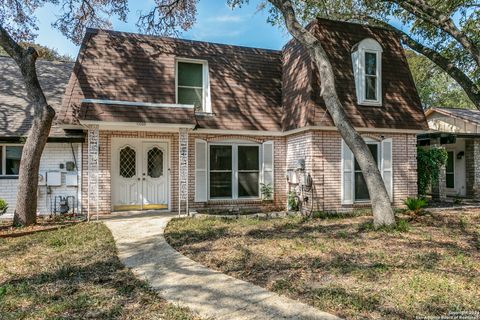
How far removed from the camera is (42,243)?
6.78 meters

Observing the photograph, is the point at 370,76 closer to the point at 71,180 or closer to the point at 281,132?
the point at 281,132

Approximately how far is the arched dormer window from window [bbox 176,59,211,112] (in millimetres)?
4911

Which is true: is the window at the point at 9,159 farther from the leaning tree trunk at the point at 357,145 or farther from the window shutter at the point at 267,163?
the leaning tree trunk at the point at 357,145

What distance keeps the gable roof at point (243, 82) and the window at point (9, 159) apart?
6.57 feet

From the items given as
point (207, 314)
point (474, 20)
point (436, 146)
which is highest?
point (474, 20)

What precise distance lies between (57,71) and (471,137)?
17.6m

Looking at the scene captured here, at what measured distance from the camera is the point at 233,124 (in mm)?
10938

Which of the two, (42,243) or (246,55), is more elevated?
(246,55)

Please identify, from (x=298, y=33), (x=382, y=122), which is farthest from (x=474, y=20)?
(x=298, y=33)

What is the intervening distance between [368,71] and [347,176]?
3.50 meters

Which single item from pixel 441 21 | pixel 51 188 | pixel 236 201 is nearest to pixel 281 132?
pixel 236 201

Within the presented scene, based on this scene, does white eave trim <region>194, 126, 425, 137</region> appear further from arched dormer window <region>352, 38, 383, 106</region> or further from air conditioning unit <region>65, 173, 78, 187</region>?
air conditioning unit <region>65, 173, 78, 187</region>

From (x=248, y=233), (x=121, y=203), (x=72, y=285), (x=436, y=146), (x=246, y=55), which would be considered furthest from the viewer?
(x=436, y=146)

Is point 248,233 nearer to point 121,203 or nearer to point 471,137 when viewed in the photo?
point 121,203
